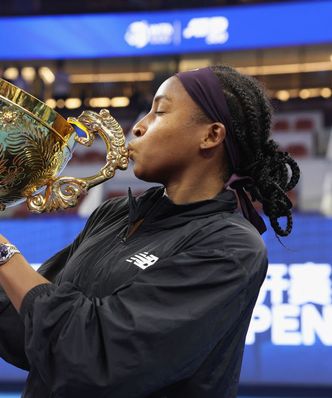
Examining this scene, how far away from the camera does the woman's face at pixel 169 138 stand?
99cm

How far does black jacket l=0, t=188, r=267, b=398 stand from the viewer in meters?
0.83

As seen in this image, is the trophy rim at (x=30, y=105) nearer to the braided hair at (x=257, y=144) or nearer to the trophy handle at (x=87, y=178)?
the trophy handle at (x=87, y=178)

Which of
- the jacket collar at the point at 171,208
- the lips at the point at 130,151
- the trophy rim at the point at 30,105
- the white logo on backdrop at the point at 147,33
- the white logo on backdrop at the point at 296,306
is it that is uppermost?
the white logo on backdrop at the point at 147,33

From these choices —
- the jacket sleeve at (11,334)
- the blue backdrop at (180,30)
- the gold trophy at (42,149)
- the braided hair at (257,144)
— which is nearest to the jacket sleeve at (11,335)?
the jacket sleeve at (11,334)

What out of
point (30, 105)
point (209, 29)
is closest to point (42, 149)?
Result: point (30, 105)

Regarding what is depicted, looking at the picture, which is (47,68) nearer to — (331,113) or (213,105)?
(331,113)

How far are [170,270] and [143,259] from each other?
66 mm

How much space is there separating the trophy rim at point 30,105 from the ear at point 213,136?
0.20m

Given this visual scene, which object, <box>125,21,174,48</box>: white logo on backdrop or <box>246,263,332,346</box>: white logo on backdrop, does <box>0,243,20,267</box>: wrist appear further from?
<box>125,21,174,48</box>: white logo on backdrop

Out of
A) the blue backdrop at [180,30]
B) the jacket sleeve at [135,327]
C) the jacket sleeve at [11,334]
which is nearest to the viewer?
the jacket sleeve at [135,327]

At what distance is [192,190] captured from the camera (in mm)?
1020

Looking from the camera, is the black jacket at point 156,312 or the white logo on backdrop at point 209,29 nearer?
the black jacket at point 156,312

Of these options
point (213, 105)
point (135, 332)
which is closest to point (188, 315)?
point (135, 332)

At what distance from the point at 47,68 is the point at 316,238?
760cm
